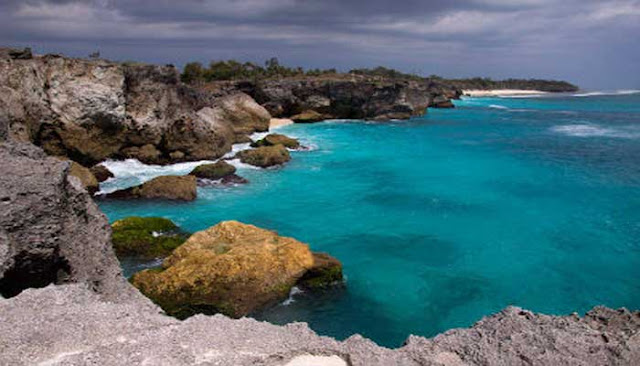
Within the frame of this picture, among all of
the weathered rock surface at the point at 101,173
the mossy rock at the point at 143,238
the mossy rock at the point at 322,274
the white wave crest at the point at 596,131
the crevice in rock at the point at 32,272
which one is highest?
the crevice in rock at the point at 32,272

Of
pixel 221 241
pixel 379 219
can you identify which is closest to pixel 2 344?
pixel 221 241

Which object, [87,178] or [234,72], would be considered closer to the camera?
[87,178]

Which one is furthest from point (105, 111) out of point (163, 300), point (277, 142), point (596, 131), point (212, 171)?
point (596, 131)

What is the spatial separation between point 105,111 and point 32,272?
96.8 ft

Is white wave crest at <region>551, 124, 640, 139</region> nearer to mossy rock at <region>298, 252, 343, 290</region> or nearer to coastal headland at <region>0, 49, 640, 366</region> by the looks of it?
coastal headland at <region>0, 49, 640, 366</region>

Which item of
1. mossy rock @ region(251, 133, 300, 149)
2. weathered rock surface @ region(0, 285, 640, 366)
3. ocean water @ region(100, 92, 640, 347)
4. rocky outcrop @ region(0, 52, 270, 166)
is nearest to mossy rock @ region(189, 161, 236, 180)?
ocean water @ region(100, 92, 640, 347)

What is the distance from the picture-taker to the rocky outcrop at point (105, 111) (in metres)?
33.0

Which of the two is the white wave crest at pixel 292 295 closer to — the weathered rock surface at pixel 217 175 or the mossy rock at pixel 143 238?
the mossy rock at pixel 143 238

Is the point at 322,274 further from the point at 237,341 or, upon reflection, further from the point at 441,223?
the point at 441,223

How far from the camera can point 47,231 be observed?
1005 cm

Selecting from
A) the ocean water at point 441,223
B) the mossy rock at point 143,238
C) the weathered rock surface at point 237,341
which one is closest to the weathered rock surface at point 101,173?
the ocean water at point 441,223

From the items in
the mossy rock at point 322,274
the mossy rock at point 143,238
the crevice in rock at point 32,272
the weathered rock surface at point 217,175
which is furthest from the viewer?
the weathered rock surface at point 217,175

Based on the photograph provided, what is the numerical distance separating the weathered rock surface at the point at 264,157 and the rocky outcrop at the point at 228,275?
22.4 m

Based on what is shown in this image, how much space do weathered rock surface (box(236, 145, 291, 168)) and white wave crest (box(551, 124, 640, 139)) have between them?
44.1 metres
